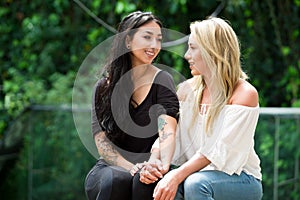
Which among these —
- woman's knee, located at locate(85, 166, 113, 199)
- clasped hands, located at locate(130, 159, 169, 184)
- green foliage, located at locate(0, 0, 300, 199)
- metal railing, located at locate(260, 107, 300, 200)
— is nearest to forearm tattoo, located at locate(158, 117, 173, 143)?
clasped hands, located at locate(130, 159, 169, 184)

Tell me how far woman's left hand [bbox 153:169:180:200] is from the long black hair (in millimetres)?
330

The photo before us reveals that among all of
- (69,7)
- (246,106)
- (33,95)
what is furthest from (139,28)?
(69,7)

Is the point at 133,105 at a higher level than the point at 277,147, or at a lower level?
higher

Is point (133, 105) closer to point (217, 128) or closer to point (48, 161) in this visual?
point (217, 128)

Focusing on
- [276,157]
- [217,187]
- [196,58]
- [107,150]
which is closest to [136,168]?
[107,150]

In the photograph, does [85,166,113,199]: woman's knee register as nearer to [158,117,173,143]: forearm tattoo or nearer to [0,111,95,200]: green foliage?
[158,117,173,143]: forearm tattoo

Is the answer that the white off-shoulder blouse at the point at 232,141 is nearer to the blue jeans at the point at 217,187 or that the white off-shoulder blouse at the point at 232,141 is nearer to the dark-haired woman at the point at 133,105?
the blue jeans at the point at 217,187

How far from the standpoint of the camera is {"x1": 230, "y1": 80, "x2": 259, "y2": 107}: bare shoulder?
205 centimetres

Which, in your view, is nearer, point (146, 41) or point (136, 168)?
point (136, 168)

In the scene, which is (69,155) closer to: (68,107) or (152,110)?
(68,107)

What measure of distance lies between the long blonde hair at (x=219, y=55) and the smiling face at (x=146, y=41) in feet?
0.71

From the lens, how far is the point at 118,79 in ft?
7.60

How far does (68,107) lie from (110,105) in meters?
2.07

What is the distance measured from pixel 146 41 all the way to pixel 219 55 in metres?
0.32
